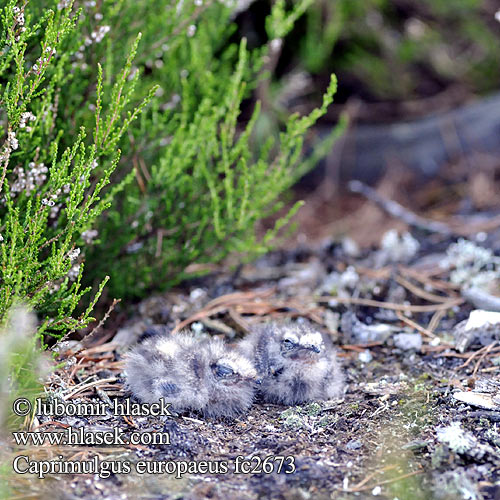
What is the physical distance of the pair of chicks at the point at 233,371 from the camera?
10.2ft

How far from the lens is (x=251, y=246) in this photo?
4.05 metres

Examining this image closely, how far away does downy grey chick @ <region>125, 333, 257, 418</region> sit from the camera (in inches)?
122

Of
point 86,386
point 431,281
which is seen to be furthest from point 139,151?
point 431,281

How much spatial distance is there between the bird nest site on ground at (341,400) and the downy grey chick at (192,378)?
3.3 inches

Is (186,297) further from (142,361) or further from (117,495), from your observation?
(117,495)

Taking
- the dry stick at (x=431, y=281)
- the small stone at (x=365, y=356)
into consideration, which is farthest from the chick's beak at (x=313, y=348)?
the dry stick at (x=431, y=281)

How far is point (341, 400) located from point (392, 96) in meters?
5.05

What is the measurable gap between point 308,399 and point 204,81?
224cm

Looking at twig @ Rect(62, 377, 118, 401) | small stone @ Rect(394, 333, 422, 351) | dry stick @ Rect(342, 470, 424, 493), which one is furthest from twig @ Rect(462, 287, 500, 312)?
twig @ Rect(62, 377, 118, 401)

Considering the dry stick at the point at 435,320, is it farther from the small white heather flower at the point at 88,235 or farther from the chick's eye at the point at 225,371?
the small white heather flower at the point at 88,235

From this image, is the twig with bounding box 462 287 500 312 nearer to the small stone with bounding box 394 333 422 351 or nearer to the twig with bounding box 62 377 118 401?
the small stone with bounding box 394 333 422 351

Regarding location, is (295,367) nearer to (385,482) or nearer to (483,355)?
(385,482)

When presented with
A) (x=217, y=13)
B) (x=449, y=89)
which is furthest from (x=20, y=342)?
(x=449, y=89)

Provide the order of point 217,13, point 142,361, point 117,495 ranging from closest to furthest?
point 117,495 < point 142,361 < point 217,13
